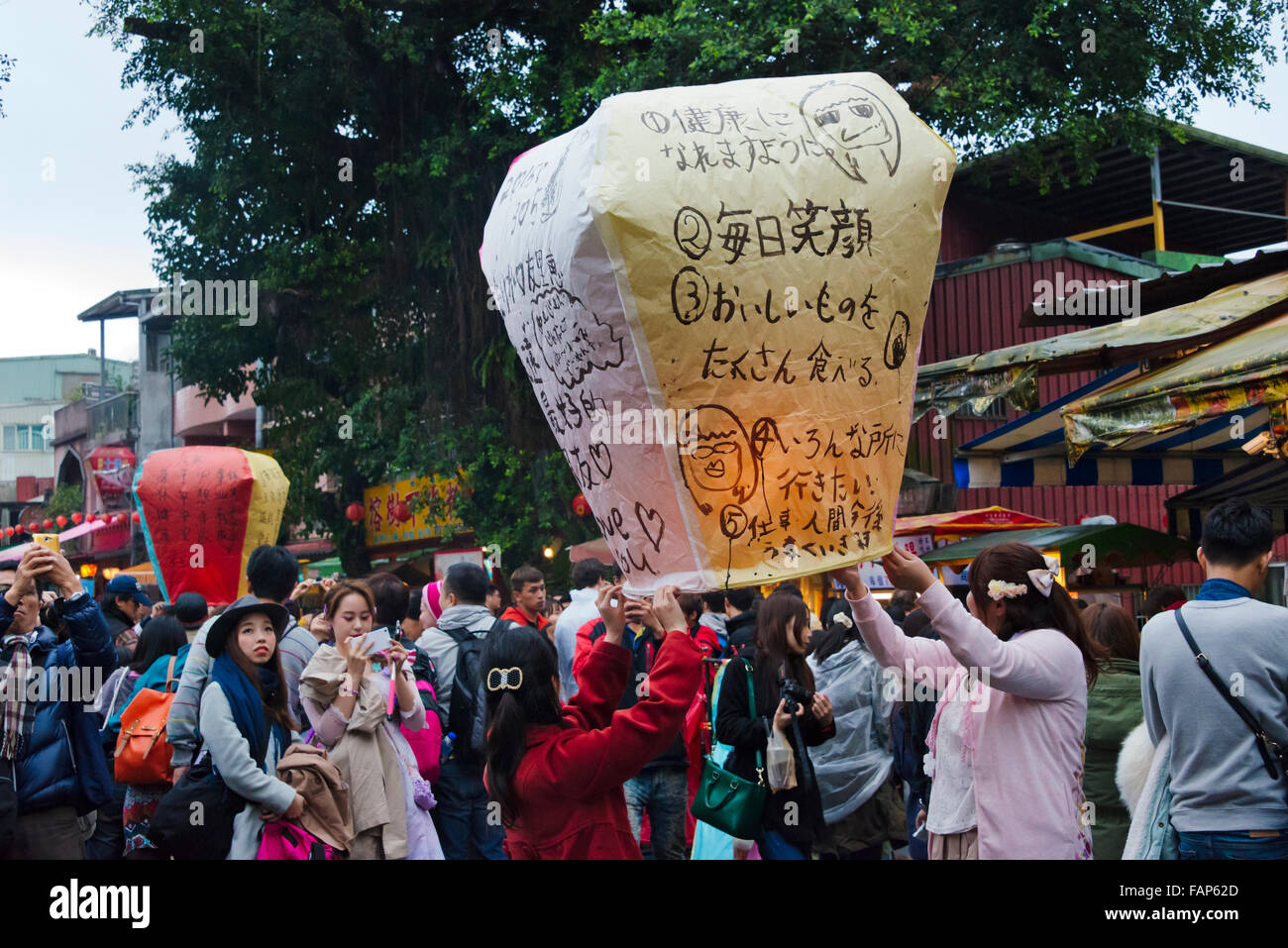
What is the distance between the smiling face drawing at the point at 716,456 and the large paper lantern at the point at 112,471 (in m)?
28.7

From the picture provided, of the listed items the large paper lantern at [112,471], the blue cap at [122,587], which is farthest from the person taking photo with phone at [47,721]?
the large paper lantern at [112,471]

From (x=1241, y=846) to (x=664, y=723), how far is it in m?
1.65

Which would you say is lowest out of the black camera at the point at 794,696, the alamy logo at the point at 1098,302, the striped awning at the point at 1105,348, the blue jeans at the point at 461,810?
the blue jeans at the point at 461,810

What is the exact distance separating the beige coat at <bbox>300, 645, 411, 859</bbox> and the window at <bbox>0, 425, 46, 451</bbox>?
134ft

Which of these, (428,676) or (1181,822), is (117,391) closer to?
(428,676)

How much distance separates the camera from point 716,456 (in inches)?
112

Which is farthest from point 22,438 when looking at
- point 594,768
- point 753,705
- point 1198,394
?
point 594,768

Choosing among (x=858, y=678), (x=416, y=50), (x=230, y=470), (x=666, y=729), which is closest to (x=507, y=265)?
(x=666, y=729)

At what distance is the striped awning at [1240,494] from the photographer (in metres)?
6.97

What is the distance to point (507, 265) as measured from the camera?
3.16 metres

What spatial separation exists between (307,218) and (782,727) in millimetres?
12969

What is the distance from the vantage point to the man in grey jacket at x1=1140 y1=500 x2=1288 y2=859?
339 cm

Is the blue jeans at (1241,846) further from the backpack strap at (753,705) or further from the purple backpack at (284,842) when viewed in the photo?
the purple backpack at (284,842)

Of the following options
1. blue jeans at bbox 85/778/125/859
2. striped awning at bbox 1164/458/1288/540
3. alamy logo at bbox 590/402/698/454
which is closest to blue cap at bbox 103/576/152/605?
blue jeans at bbox 85/778/125/859
